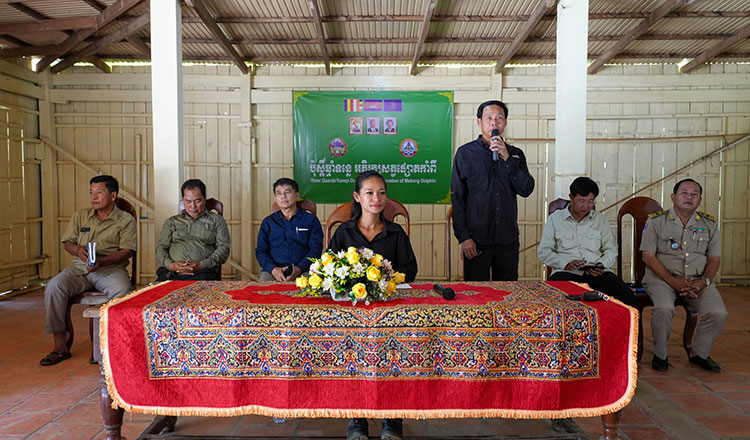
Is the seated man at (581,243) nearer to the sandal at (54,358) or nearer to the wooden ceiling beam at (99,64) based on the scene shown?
the sandal at (54,358)

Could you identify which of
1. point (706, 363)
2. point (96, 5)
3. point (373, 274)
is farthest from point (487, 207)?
point (96, 5)

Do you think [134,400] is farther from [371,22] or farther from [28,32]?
[28,32]

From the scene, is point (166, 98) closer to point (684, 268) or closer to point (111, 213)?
point (111, 213)

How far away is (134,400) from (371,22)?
447cm

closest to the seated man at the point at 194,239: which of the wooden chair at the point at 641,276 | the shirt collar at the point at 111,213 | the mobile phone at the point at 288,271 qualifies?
the shirt collar at the point at 111,213

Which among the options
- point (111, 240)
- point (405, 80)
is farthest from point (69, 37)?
point (405, 80)

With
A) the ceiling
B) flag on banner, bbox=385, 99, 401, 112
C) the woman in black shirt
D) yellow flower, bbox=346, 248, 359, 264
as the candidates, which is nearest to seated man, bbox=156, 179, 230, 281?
the woman in black shirt

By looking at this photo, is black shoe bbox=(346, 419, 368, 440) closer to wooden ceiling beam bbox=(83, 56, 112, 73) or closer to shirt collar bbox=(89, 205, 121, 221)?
shirt collar bbox=(89, 205, 121, 221)

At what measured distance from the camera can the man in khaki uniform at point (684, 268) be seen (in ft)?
11.7

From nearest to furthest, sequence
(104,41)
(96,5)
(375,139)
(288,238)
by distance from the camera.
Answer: (288,238)
(96,5)
(104,41)
(375,139)

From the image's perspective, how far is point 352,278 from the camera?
6.91 feet

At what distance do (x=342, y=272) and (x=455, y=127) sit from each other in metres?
4.92

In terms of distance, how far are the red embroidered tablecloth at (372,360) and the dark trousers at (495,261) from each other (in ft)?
4.34

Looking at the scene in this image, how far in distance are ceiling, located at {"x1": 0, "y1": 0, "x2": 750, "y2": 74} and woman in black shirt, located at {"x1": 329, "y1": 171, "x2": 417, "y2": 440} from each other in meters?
2.57
